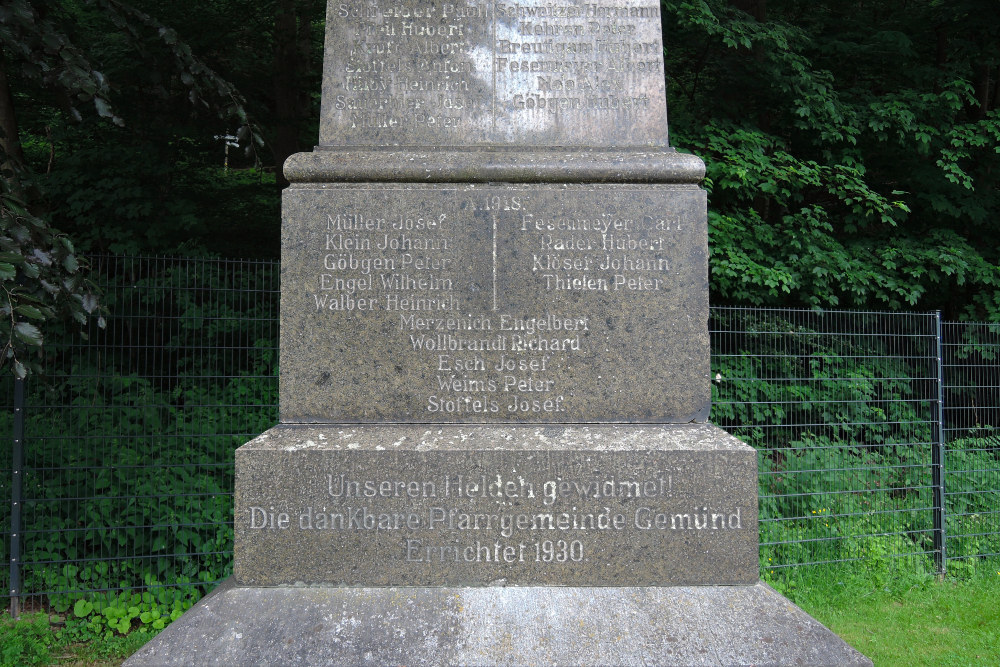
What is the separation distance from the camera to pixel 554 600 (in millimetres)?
2646

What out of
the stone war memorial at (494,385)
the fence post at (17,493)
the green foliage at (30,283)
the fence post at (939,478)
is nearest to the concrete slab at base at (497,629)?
the stone war memorial at (494,385)

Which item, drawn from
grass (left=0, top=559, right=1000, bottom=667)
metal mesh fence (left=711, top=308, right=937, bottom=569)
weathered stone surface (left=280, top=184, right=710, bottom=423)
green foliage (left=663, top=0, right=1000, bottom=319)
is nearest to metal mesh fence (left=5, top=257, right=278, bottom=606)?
grass (left=0, top=559, right=1000, bottom=667)

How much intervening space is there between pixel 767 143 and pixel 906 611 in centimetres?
537

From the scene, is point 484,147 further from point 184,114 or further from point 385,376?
point 184,114

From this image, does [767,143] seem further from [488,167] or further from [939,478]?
[488,167]

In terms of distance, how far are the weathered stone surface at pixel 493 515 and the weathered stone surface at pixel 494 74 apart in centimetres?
142

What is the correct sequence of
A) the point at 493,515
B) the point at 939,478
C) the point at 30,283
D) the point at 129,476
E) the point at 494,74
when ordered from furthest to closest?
the point at 939,478
the point at 129,476
the point at 30,283
the point at 494,74
the point at 493,515

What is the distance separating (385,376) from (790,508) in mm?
5007

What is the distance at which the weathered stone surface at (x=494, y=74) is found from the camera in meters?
3.21

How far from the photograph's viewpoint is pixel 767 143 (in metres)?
8.51

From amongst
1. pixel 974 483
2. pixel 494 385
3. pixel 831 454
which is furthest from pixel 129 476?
pixel 974 483

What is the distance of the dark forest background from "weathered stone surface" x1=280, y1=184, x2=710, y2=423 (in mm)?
5141

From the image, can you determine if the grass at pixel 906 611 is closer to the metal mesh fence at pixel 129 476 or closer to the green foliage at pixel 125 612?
the metal mesh fence at pixel 129 476

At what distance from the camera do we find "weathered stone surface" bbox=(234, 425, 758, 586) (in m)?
2.73
